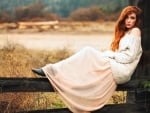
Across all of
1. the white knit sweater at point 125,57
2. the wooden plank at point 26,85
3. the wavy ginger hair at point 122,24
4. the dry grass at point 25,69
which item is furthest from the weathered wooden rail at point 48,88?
the wavy ginger hair at point 122,24

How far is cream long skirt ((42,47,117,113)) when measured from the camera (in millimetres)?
6766

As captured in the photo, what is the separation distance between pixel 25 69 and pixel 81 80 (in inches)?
47.0

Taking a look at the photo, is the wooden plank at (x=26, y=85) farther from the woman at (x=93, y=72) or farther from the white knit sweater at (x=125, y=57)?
the white knit sweater at (x=125, y=57)

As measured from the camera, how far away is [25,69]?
766 centimetres

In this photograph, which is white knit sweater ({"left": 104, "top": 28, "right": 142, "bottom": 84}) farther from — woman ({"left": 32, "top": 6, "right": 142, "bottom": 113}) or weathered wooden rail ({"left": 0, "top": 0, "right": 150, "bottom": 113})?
weathered wooden rail ({"left": 0, "top": 0, "right": 150, "bottom": 113})

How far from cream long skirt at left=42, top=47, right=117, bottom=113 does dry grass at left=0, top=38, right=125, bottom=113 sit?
680 millimetres

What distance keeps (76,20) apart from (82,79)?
4.36ft

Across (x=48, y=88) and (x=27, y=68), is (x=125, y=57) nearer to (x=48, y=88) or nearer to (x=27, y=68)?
(x=48, y=88)

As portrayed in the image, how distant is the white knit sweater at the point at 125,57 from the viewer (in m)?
6.98

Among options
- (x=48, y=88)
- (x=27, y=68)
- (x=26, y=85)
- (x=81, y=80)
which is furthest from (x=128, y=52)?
(x=27, y=68)

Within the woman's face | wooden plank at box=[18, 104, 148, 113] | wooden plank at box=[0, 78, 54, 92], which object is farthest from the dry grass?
the woman's face

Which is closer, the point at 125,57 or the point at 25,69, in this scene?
the point at 125,57

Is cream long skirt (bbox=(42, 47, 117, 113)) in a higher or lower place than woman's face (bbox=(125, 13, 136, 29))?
lower

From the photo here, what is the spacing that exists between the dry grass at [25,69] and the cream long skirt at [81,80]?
2.23ft
